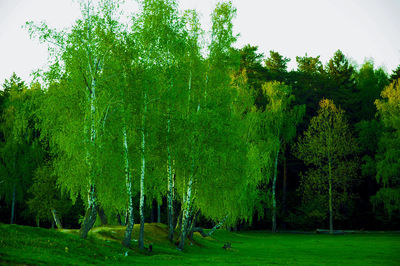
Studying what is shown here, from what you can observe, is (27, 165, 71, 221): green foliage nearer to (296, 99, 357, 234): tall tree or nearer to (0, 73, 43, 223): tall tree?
(0, 73, 43, 223): tall tree

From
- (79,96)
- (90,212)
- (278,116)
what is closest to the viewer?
(90,212)

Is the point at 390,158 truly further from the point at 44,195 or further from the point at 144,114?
the point at 44,195

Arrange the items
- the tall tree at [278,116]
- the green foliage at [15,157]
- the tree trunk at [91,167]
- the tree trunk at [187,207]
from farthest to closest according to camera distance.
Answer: the tall tree at [278,116] < the green foliage at [15,157] < the tree trunk at [187,207] < the tree trunk at [91,167]

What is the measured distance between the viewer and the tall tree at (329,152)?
41.7 m

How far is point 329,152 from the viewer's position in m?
42.7

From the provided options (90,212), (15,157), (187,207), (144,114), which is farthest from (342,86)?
(90,212)

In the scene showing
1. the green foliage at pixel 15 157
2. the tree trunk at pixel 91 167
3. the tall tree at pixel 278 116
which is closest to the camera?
the tree trunk at pixel 91 167

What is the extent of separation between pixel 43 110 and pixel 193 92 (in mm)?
7810

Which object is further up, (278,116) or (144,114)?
(278,116)

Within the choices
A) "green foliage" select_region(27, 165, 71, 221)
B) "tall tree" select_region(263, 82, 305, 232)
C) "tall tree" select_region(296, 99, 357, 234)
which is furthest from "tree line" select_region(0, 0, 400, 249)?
"tall tree" select_region(296, 99, 357, 234)

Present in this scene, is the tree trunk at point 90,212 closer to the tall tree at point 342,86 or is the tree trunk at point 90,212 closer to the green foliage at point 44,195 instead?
the green foliage at point 44,195

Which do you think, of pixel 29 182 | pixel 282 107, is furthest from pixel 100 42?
pixel 282 107

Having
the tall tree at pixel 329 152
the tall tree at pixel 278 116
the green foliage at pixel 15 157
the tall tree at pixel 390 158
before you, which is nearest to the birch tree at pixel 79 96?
the green foliage at pixel 15 157

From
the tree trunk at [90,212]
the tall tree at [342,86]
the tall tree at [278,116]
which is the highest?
the tall tree at [342,86]
